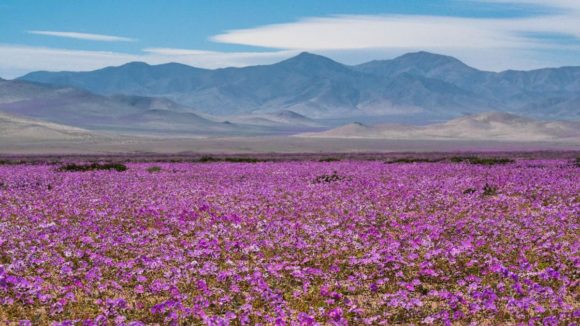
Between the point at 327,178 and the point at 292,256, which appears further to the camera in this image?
the point at 327,178

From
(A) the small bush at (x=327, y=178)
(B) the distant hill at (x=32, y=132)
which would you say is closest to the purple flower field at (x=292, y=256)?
(A) the small bush at (x=327, y=178)

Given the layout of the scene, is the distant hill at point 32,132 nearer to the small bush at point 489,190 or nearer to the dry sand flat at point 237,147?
the dry sand flat at point 237,147

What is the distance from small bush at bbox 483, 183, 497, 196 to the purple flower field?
0.16 feet

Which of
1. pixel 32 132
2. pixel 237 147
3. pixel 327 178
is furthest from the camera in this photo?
pixel 32 132

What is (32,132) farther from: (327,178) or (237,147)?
(327,178)

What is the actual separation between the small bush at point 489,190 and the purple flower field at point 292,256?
1.9 inches

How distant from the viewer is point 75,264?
11359 millimetres

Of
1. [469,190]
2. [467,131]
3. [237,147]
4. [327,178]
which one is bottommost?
[469,190]

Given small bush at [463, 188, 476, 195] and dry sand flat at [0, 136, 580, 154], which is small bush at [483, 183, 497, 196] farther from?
dry sand flat at [0, 136, 580, 154]

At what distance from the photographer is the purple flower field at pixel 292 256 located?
857 centimetres

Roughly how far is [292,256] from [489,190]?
1029 centimetres

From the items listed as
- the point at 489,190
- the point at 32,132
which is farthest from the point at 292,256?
the point at 32,132

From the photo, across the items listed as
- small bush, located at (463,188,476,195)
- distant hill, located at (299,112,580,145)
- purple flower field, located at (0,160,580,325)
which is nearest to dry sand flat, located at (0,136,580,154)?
distant hill, located at (299,112,580,145)

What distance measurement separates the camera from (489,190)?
20.3 metres
